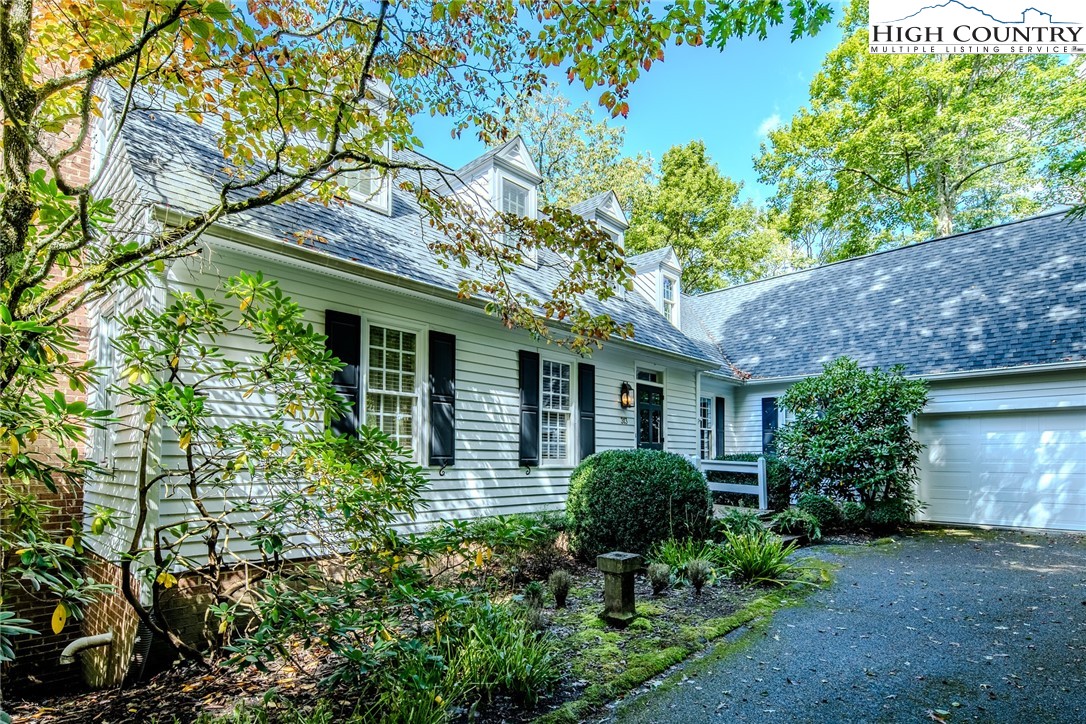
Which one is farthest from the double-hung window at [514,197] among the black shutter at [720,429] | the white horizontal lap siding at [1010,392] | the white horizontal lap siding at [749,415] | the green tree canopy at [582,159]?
the green tree canopy at [582,159]

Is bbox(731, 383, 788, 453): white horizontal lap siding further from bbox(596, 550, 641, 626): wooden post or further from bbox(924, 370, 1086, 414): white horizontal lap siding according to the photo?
bbox(596, 550, 641, 626): wooden post

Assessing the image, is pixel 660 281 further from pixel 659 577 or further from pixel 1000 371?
pixel 659 577

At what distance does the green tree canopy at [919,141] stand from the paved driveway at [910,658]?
14673mm

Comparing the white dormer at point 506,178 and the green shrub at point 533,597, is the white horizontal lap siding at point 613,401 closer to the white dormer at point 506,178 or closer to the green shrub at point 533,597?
the white dormer at point 506,178

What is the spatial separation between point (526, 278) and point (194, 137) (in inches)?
185

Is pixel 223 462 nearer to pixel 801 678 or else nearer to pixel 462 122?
pixel 462 122

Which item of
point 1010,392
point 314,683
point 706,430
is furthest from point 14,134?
point 1010,392

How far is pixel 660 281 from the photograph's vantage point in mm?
12016

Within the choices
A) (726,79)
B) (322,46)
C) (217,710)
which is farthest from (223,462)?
(726,79)

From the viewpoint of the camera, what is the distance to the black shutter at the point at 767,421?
41.5ft

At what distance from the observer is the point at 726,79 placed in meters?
10.6

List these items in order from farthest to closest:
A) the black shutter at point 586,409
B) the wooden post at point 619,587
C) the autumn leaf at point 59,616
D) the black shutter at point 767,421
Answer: the black shutter at point 767,421
the black shutter at point 586,409
the wooden post at point 619,587
the autumn leaf at point 59,616

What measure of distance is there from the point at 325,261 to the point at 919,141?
61.3ft

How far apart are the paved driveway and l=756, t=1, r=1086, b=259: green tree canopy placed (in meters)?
14.7
